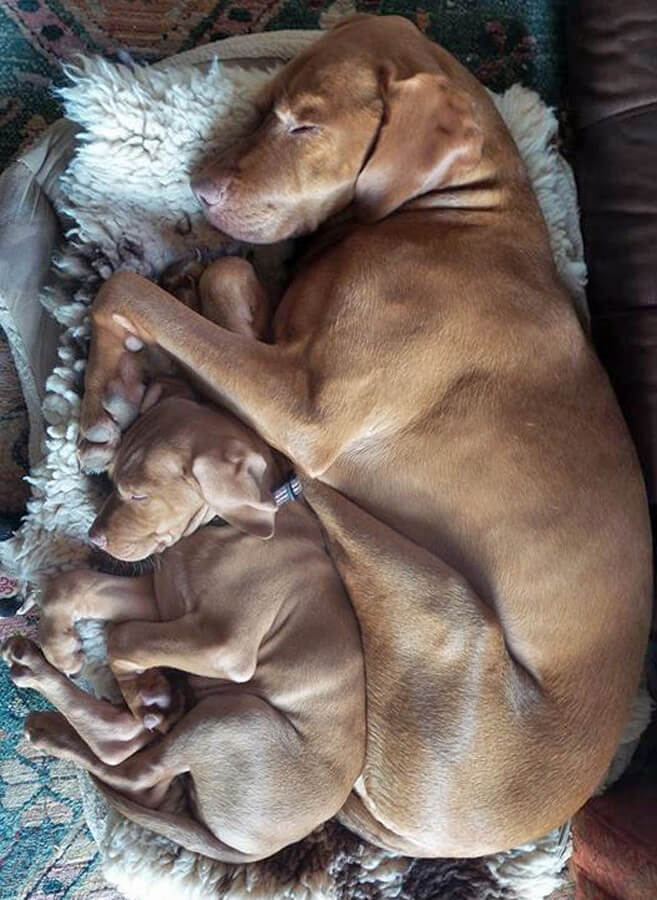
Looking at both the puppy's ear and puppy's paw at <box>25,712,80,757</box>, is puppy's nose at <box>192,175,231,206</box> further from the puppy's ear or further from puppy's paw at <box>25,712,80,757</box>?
puppy's paw at <box>25,712,80,757</box>

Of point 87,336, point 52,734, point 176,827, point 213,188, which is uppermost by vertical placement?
point 213,188

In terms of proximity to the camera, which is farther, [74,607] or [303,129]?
[74,607]

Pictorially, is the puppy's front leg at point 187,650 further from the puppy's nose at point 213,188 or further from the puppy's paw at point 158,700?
the puppy's nose at point 213,188

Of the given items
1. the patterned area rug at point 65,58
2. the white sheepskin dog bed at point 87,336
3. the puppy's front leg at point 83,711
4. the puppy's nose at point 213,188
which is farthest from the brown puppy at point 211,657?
the patterned area rug at point 65,58

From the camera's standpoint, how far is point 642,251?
215 cm

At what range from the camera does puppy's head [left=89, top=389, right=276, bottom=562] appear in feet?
5.75

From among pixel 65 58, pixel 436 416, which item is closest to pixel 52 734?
pixel 436 416

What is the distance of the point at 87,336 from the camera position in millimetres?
1940

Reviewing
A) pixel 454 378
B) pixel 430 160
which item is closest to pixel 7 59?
pixel 430 160

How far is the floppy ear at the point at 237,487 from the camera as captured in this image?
1.74 metres

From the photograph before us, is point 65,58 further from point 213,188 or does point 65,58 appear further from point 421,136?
point 421,136

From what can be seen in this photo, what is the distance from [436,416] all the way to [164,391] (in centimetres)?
53

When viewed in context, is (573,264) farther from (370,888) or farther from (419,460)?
(370,888)

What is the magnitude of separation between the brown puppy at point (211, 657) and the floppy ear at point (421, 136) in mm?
552
